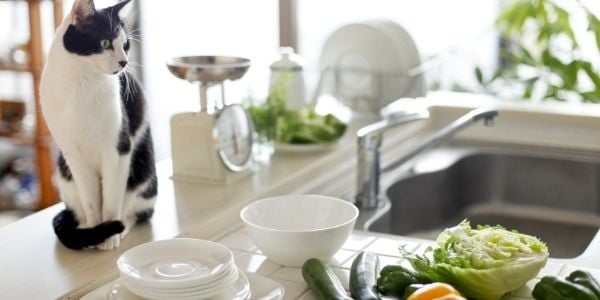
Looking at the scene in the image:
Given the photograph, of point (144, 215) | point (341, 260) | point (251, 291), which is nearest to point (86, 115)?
point (144, 215)

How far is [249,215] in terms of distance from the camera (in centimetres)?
138

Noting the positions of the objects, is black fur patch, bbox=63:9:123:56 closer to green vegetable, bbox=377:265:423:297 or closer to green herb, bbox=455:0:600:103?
green vegetable, bbox=377:265:423:297

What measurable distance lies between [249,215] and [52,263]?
0.32 m

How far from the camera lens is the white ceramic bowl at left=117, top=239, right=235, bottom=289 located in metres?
1.08

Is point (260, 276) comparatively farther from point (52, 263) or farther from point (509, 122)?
point (509, 122)

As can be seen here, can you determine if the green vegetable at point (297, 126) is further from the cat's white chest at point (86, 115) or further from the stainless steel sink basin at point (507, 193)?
the cat's white chest at point (86, 115)

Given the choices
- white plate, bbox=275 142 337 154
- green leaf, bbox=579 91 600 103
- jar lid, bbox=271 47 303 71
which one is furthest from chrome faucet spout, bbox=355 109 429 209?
green leaf, bbox=579 91 600 103

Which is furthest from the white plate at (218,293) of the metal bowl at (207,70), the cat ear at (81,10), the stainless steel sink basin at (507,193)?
the stainless steel sink basin at (507,193)

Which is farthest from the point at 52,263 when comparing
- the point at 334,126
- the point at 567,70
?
the point at 567,70

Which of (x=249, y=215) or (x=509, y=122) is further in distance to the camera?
(x=509, y=122)

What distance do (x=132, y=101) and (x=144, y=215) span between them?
21cm

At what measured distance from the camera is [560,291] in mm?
1108

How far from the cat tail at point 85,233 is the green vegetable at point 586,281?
69 centimetres

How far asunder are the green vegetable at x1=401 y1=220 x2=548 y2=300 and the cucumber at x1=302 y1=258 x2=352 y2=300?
12cm
